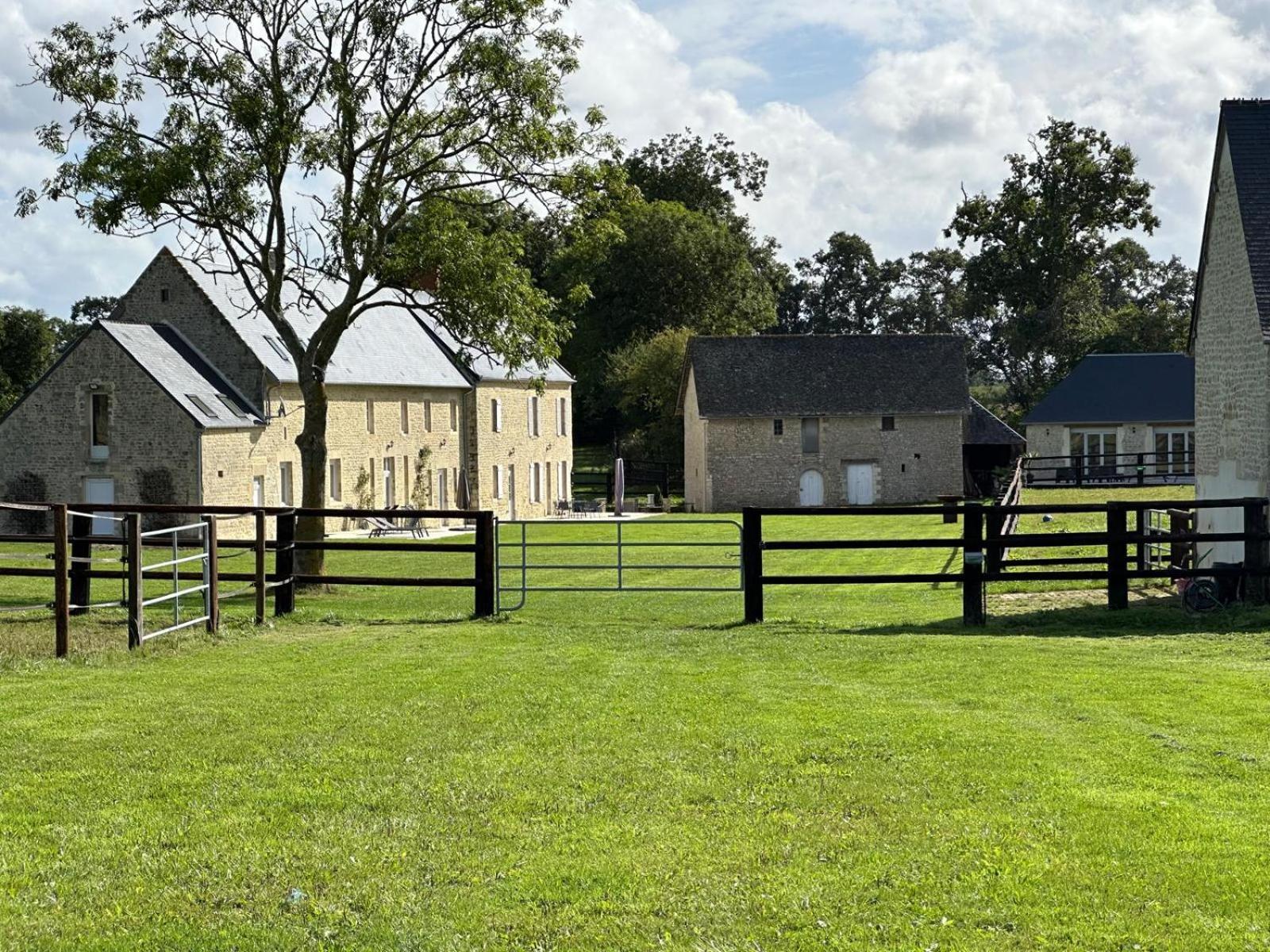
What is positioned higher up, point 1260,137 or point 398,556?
point 1260,137

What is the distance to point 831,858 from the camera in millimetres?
6004

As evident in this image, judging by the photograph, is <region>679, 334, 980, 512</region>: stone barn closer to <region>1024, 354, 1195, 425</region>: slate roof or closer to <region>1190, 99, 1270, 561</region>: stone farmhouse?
<region>1024, 354, 1195, 425</region>: slate roof

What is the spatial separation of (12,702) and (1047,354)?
7425cm

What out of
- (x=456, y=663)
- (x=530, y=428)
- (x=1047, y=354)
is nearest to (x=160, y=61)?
(x=456, y=663)

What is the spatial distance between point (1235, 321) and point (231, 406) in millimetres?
29515

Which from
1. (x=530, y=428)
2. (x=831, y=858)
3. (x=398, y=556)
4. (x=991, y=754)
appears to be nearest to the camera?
(x=831, y=858)

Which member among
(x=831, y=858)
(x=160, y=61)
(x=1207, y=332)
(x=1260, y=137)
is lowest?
(x=831, y=858)

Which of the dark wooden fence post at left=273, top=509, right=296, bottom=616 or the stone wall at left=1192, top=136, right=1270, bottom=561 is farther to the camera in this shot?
the stone wall at left=1192, top=136, right=1270, bottom=561

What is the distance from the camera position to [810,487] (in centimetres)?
6212

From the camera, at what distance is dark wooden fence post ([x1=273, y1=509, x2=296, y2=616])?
16.7 m

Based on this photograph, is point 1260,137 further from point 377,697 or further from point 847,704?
point 377,697

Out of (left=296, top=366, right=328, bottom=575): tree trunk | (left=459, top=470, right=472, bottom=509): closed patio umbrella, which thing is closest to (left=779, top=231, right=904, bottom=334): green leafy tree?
(left=459, top=470, right=472, bottom=509): closed patio umbrella

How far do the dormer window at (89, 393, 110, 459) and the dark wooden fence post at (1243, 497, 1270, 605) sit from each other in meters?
32.1

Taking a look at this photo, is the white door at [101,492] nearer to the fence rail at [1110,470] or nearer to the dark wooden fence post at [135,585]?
the dark wooden fence post at [135,585]
